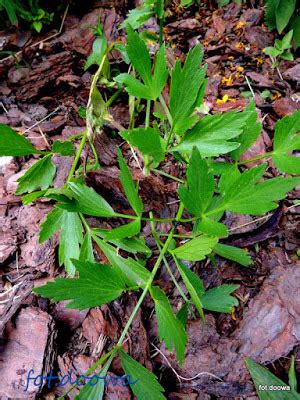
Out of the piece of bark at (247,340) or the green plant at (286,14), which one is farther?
the green plant at (286,14)

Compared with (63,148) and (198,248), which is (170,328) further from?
(63,148)

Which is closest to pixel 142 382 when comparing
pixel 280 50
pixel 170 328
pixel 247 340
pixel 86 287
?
pixel 170 328

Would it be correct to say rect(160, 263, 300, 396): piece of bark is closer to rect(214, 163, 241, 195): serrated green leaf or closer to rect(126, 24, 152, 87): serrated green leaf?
rect(214, 163, 241, 195): serrated green leaf

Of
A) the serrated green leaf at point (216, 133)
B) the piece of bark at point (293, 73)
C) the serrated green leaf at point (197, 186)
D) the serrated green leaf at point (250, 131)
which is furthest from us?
the piece of bark at point (293, 73)

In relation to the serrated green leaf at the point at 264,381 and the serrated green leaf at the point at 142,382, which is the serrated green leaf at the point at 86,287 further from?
the serrated green leaf at the point at 264,381

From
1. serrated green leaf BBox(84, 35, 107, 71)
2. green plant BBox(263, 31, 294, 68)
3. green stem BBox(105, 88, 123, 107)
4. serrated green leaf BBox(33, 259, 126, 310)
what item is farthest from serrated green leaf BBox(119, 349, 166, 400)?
green plant BBox(263, 31, 294, 68)

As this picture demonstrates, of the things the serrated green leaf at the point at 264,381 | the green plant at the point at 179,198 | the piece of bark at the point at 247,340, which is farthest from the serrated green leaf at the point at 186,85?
the serrated green leaf at the point at 264,381

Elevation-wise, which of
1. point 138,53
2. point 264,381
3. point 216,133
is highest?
point 138,53
